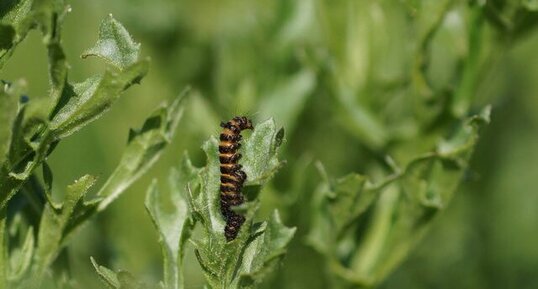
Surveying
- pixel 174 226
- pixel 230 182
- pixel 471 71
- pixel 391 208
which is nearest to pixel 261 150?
pixel 230 182

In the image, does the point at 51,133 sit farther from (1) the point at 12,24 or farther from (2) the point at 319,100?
(2) the point at 319,100

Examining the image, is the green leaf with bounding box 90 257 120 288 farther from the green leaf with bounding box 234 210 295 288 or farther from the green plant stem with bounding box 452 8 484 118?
the green plant stem with bounding box 452 8 484 118

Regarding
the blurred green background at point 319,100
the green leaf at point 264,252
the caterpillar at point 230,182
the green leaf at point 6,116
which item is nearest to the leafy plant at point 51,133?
the green leaf at point 6,116

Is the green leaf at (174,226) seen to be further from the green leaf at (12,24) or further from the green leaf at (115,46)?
the green leaf at (12,24)

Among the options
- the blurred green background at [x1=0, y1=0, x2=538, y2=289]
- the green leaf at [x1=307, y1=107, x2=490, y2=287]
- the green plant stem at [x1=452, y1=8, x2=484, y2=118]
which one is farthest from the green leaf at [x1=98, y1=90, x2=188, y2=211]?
the green plant stem at [x1=452, y1=8, x2=484, y2=118]

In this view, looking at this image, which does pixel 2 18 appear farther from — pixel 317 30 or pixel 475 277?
pixel 475 277
